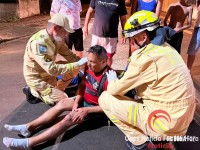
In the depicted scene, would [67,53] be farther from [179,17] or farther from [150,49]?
[150,49]

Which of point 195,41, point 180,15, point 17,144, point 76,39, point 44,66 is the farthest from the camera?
point 76,39

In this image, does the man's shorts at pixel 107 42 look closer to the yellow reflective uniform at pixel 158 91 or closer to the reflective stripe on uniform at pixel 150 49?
the yellow reflective uniform at pixel 158 91

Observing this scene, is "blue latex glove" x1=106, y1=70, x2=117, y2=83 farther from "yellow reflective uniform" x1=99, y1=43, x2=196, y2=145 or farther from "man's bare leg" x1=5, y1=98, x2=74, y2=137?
"man's bare leg" x1=5, y1=98, x2=74, y2=137

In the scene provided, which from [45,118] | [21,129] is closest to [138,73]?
[45,118]

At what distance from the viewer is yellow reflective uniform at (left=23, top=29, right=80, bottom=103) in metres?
3.33

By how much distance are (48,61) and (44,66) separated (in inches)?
3.1

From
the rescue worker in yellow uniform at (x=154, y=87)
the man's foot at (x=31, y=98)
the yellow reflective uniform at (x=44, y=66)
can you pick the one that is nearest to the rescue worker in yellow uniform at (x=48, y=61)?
the yellow reflective uniform at (x=44, y=66)

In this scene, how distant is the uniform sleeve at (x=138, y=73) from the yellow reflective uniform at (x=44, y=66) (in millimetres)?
1143

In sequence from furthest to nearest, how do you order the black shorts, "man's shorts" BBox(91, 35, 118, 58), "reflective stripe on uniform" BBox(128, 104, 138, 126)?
the black shorts, "man's shorts" BBox(91, 35, 118, 58), "reflective stripe on uniform" BBox(128, 104, 138, 126)

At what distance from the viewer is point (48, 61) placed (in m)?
3.36

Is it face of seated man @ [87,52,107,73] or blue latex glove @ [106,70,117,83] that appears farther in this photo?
face of seated man @ [87,52,107,73]

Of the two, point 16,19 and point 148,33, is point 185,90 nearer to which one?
point 148,33

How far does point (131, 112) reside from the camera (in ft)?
8.34

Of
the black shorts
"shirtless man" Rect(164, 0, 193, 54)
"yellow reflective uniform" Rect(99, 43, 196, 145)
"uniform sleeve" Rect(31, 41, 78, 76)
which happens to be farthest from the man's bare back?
"yellow reflective uniform" Rect(99, 43, 196, 145)
